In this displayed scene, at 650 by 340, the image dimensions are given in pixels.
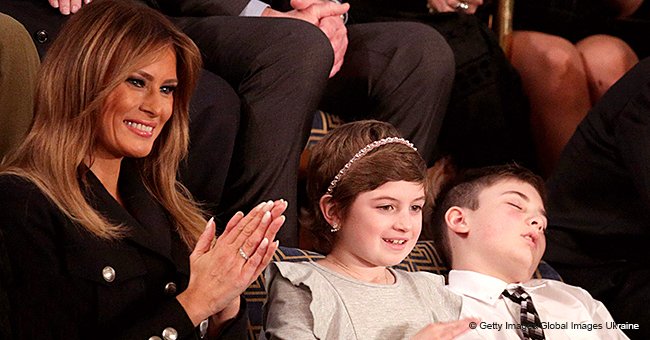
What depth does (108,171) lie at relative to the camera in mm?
1874

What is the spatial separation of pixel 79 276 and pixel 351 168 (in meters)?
0.60

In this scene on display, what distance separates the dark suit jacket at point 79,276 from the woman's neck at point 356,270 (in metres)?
0.39

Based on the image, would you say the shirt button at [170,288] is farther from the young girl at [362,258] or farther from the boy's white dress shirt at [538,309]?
the boy's white dress shirt at [538,309]

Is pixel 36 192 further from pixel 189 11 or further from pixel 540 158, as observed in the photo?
pixel 540 158

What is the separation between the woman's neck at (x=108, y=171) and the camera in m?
1.86

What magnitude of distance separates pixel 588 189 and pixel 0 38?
1.51m

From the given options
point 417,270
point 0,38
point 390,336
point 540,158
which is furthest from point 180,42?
point 540,158

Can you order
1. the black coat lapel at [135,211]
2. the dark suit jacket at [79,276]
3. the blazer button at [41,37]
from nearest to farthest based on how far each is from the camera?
the dark suit jacket at [79,276]
the black coat lapel at [135,211]
the blazer button at [41,37]

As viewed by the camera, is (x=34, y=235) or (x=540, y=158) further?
(x=540, y=158)

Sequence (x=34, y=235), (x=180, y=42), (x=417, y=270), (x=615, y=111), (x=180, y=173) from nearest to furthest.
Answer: (x=34, y=235) < (x=180, y=42) < (x=180, y=173) < (x=417, y=270) < (x=615, y=111)

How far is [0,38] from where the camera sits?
6.78ft

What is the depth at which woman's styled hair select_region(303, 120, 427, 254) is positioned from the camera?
209 cm

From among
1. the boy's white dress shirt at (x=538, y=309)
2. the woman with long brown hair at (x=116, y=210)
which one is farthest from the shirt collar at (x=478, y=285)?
the woman with long brown hair at (x=116, y=210)

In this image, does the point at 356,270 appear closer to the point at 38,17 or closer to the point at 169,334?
the point at 169,334
